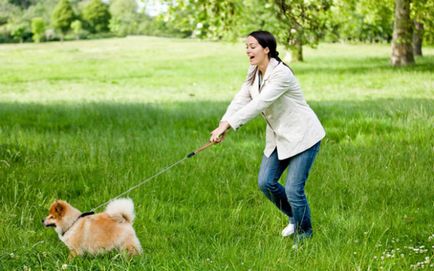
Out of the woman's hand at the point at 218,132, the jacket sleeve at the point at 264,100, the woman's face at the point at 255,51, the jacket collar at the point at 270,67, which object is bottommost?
the woman's hand at the point at 218,132

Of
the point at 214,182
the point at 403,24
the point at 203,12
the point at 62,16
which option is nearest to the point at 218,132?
the point at 214,182

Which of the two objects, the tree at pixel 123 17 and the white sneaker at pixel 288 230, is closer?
the white sneaker at pixel 288 230

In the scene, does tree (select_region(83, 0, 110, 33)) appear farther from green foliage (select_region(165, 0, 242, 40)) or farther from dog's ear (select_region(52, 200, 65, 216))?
dog's ear (select_region(52, 200, 65, 216))

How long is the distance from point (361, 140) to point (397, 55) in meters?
19.1

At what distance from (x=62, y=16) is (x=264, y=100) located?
86151 millimetres

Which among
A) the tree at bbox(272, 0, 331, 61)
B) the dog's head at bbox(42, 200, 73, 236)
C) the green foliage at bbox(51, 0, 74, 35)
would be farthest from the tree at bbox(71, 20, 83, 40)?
the dog's head at bbox(42, 200, 73, 236)

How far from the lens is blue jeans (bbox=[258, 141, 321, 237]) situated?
208 inches

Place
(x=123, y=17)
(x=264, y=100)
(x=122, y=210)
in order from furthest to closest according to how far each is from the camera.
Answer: (x=123, y=17) < (x=264, y=100) < (x=122, y=210)

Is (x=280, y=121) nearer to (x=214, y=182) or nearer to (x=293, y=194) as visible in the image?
(x=293, y=194)

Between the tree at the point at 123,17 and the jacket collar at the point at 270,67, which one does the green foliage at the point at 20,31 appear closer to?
the tree at the point at 123,17

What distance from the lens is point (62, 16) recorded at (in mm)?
86688

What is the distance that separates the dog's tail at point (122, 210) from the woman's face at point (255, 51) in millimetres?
1550

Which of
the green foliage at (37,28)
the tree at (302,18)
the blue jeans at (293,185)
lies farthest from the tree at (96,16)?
the blue jeans at (293,185)

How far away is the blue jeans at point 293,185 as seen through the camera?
5.28 metres
